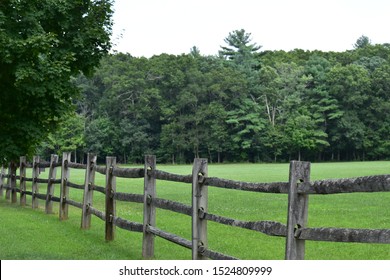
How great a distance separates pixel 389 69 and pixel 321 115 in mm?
13966

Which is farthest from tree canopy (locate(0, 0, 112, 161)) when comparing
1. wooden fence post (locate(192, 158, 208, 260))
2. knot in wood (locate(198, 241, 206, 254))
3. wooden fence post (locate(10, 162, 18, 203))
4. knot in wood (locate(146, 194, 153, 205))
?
knot in wood (locate(198, 241, 206, 254))

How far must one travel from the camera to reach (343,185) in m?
6.32

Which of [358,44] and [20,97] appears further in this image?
[358,44]

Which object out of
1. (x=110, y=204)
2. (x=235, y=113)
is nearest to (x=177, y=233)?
(x=110, y=204)

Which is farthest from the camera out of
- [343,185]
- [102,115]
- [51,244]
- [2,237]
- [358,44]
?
[358,44]

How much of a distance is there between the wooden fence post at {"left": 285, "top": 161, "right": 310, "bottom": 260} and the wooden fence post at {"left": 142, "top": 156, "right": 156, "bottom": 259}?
4567 mm

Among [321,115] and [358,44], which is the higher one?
[358,44]

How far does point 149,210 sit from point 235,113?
313ft

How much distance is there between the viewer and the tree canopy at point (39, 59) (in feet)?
68.7

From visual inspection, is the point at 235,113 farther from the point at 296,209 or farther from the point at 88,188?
the point at 296,209

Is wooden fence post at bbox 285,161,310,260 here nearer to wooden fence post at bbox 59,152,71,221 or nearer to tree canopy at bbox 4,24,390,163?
wooden fence post at bbox 59,152,71,221

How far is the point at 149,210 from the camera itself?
36.8ft
